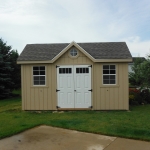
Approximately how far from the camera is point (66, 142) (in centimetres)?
484

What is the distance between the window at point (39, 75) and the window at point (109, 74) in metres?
3.19

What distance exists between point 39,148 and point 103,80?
604 cm

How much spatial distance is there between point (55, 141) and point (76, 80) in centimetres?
521

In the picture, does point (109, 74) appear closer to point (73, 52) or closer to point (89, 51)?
point (89, 51)

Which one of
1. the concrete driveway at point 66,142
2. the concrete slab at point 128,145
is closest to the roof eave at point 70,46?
the concrete driveway at point 66,142

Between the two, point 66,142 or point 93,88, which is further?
point 93,88

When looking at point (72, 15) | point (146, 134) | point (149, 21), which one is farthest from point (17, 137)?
point (149, 21)

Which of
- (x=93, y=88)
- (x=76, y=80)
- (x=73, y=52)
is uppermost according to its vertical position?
(x=73, y=52)

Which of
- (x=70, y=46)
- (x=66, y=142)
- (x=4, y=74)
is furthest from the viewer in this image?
(x=4, y=74)

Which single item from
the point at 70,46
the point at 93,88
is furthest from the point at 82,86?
the point at 70,46

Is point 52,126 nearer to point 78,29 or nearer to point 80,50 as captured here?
point 80,50

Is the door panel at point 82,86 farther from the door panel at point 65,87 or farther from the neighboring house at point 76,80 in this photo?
the door panel at point 65,87

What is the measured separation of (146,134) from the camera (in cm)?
538

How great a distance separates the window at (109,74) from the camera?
9.80 m
